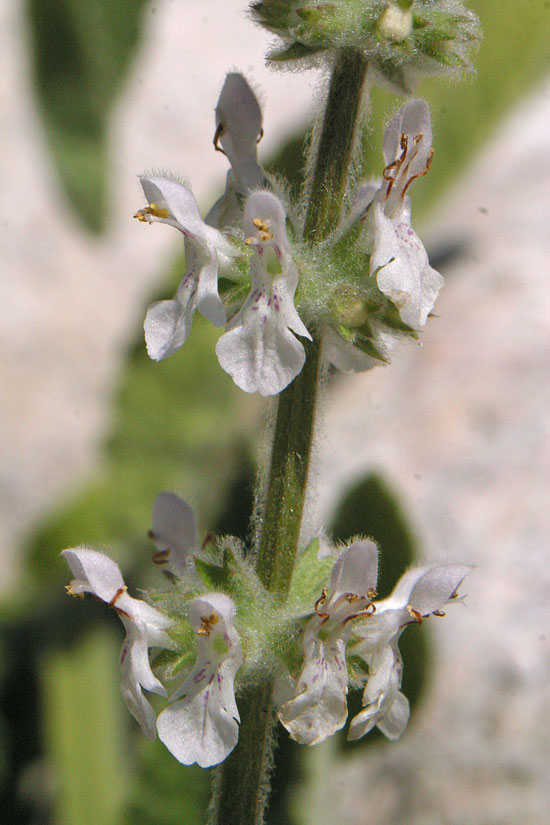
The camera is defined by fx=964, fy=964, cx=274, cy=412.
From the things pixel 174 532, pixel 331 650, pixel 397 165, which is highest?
pixel 397 165

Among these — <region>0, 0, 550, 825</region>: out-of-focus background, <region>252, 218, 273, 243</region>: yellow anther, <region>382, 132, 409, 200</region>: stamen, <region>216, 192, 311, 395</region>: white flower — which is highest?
<region>382, 132, 409, 200</region>: stamen

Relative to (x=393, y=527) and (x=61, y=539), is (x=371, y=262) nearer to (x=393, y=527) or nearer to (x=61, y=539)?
(x=393, y=527)

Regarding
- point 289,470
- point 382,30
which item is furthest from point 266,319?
point 382,30

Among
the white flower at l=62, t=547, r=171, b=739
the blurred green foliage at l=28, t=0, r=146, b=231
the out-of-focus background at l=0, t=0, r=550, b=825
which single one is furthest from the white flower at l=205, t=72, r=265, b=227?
the blurred green foliage at l=28, t=0, r=146, b=231

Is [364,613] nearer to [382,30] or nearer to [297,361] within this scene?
[297,361]

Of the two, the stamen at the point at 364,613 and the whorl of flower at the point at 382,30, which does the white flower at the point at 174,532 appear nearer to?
the stamen at the point at 364,613

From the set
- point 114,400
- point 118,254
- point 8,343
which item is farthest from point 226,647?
point 118,254

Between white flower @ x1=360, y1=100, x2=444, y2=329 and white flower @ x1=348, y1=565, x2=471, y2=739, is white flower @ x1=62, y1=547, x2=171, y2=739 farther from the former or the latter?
white flower @ x1=360, y1=100, x2=444, y2=329
